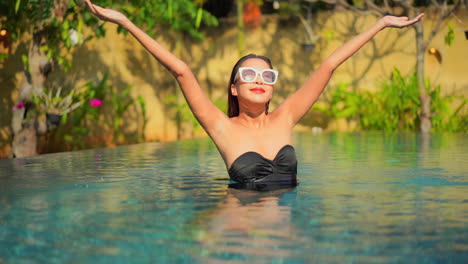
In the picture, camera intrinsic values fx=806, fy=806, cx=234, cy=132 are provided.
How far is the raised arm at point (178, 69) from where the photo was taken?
4616mm

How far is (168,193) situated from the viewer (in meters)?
5.43

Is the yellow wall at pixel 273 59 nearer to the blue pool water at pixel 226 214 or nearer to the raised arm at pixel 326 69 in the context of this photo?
the blue pool water at pixel 226 214

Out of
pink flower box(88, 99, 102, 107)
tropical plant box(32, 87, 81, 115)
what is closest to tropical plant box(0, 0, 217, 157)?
tropical plant box(32, 87, 81, 115)

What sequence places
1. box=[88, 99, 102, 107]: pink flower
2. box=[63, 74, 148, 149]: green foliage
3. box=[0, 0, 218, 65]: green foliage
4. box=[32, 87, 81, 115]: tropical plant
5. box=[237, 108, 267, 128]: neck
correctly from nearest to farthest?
box=[237, 108, 267, 128]: neck, box=[0, 0, 218, 65]: green foliage, box=[32, 87, 81, 115]: tropical plant, box=[88, 99, 102, 107]: pink flower, box=[63, 74, 148, 149]: green foliage

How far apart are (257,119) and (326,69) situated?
0.64 meters

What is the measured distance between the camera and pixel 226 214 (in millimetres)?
4320

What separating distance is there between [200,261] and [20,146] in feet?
29.6

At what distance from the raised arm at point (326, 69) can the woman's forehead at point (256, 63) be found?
29 cm

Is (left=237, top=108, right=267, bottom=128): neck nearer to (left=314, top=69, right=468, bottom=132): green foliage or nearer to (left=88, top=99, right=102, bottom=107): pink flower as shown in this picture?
(left=88, top=99, right=102, bottom=107): pink flower

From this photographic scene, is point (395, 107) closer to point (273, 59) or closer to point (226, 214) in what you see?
point (273, 59)

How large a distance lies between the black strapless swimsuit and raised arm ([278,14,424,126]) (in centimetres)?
28

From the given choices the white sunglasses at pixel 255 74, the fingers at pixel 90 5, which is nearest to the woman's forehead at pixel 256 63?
the white sunglasses at pixel 255 74

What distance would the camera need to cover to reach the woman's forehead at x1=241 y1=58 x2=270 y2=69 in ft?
17.9

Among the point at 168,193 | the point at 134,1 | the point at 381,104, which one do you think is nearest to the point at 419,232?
the point at 168,193
